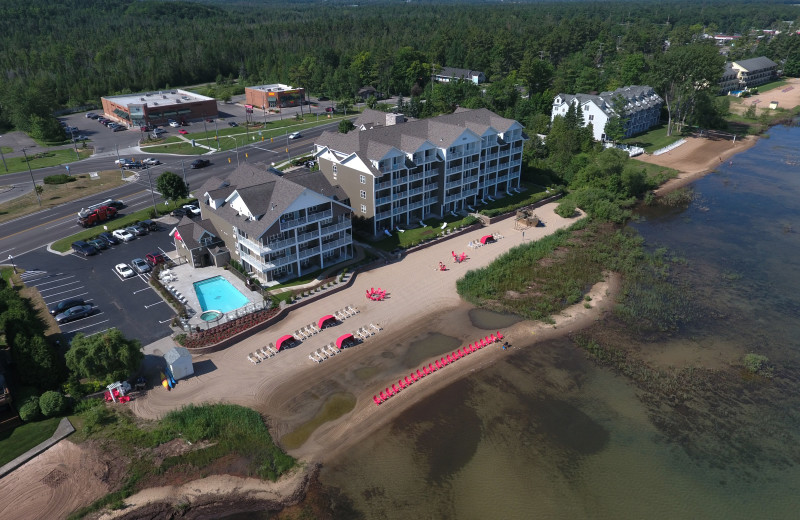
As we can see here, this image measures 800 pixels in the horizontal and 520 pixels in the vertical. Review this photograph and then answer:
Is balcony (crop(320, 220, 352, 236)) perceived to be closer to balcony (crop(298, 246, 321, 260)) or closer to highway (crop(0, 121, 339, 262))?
balcony (crop(298, 246, 321, 260))

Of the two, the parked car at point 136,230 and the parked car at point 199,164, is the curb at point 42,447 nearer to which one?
the parked car at point 136,230

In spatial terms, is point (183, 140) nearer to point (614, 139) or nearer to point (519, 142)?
point (519, 142)

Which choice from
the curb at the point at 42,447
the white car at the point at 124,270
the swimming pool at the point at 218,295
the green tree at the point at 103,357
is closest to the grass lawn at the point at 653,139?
the swimming pool at the point at 218,295

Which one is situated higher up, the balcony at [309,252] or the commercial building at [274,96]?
the commercial building at [274,96]

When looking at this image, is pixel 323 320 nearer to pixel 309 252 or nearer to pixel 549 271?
pixel 309 252

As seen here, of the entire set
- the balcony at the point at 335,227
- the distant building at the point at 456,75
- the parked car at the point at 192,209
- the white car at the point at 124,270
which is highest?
the distant building at the point at 456,75
